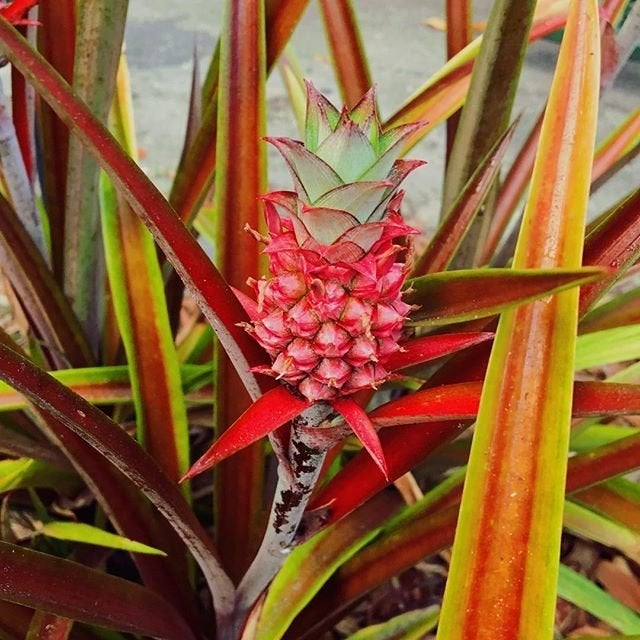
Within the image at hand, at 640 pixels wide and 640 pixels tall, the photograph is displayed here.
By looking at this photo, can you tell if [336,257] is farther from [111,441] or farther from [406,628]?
[406,628]

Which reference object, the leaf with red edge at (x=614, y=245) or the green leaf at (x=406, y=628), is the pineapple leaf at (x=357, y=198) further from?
the green leaf at (x=406, y=628)

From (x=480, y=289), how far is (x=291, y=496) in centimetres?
20

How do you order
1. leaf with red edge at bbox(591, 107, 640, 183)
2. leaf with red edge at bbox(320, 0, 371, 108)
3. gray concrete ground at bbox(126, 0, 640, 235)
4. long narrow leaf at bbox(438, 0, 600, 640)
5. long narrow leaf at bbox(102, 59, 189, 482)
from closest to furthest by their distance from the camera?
long narrow leaf at bbox(438, 0, 600, 640), long narrow leaf at bbox(102, 59, 189, 482), leaf with red edge at bbox(320, 0, 371, 108), leaf with red edge at bbox(591, 107, 640, 183), gray concrete ground at bbox(126, 0, 640, 235)

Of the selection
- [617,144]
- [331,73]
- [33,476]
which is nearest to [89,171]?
[33,476]

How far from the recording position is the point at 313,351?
0.36 meters

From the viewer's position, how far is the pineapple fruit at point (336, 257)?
1.10ft

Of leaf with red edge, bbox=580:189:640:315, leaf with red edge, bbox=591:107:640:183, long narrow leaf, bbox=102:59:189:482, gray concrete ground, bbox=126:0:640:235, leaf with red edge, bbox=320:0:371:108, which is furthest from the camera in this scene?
gray concrete ground, bbox=126:0:640:235

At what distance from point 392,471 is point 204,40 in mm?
1776

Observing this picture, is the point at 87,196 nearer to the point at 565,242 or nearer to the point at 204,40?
the point at 565,242

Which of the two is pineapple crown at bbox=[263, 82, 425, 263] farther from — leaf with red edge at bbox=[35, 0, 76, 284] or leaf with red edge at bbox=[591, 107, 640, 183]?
leaf with red edge at bbox=[591, 107, 640, 183]

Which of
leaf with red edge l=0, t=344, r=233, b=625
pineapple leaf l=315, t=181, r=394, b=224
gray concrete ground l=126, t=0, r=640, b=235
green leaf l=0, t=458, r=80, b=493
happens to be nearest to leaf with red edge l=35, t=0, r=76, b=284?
green leaf l=0, t=458, r=80, b=493

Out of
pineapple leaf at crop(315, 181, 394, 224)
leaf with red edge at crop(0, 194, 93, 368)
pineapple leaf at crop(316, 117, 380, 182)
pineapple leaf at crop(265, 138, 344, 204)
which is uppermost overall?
leaf with red edge at crop(0, 194, 93, 368)

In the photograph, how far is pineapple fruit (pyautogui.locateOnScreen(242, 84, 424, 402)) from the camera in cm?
34

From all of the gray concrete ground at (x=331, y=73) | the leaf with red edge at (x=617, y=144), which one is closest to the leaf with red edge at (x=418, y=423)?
the leaf with red edge at (x=617, y=144)
